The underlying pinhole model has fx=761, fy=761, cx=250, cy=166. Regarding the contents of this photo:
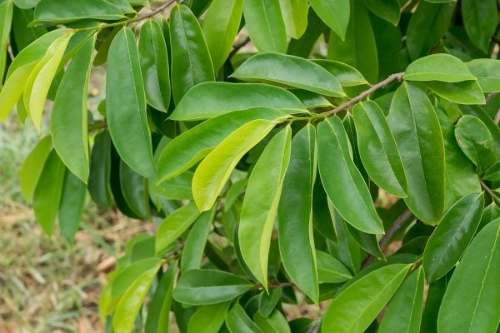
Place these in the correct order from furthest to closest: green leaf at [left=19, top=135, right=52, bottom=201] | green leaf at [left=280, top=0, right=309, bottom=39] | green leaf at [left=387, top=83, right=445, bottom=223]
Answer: green leaf at [left=19, top=135, right=52, bottom=201], green leaf at [left=280, top=0, right=309, bottom=39], green leaf at [left=387, top=83, right=445, bottom=223]

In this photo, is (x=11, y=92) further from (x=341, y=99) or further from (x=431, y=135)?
(x=431, y=135)

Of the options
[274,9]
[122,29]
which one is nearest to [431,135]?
[274,9]

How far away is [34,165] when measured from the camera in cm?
142

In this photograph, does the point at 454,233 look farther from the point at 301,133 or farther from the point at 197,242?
the point at 197,242

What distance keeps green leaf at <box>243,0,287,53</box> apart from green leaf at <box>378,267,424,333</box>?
1.17ft

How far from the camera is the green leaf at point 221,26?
3.41 feet

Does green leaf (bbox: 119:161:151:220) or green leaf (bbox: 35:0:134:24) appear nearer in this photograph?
green leaf (bbox: 35:0:134:24)

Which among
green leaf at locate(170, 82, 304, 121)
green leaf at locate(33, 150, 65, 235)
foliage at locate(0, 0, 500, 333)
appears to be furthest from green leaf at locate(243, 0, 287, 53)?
green leaf at locate(33, 150, 65, 235)

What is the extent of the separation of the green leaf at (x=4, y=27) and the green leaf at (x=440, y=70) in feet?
1.82

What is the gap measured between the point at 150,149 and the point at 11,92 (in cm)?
22

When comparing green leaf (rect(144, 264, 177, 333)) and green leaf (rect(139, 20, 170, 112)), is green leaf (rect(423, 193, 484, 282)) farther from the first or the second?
green leaf (rect(144, 264, 177, 333))

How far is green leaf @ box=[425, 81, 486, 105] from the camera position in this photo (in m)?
0.93

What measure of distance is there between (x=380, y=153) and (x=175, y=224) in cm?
53

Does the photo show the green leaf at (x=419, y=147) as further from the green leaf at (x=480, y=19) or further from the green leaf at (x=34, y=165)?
the green leaf at (x=34, y=165)
